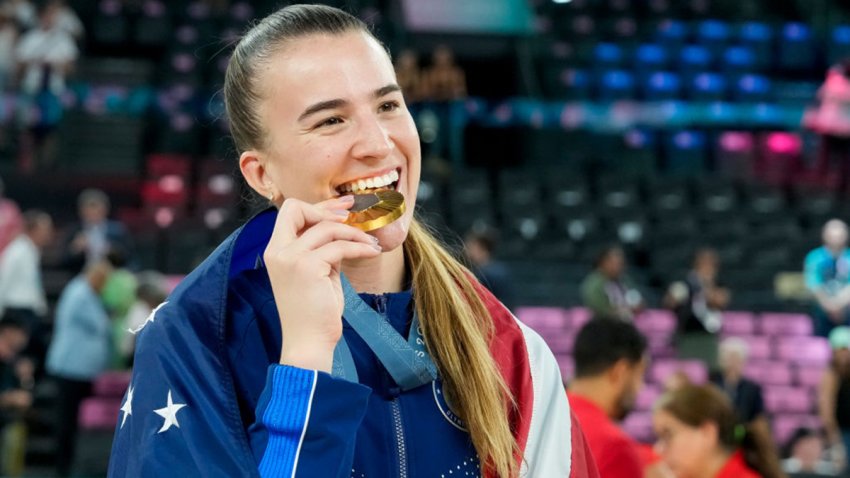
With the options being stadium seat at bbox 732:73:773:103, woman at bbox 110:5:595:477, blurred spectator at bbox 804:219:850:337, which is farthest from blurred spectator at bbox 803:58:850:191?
woman at bbox 110:5:595:477

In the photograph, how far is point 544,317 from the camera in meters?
11.5

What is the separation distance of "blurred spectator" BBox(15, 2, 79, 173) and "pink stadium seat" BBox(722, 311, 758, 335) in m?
6.83

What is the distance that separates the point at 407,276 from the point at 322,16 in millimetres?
409

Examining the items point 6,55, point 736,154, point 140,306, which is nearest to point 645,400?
point 140,306

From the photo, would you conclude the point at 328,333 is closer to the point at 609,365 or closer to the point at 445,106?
the point at 609,365

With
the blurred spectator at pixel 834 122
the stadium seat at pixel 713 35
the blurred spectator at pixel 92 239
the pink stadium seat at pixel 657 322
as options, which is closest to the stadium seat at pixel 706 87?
the stadium seat at pixel 713 35

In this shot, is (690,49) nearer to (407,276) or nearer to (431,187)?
(431,187)

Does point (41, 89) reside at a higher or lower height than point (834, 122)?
higher

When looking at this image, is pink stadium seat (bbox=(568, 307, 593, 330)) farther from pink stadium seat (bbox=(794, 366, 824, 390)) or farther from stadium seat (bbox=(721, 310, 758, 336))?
pink stadium seat (bbox=(794, 366, 824, 390))

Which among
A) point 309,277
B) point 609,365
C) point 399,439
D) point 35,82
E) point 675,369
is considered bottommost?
point 675,369

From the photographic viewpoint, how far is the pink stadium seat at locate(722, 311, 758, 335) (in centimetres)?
1198

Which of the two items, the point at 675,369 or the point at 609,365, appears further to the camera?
the point at 675,369

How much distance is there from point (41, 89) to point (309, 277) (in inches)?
488

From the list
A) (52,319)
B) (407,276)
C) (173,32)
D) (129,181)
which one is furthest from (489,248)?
(173,32)
